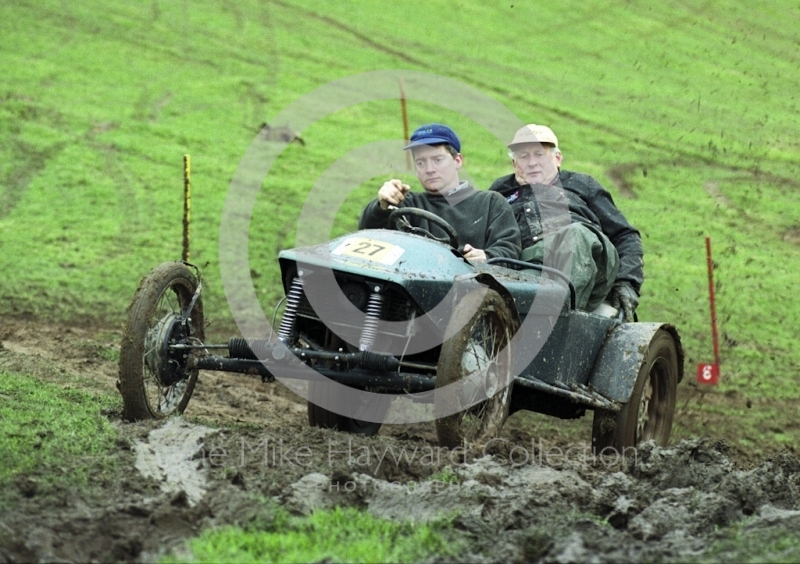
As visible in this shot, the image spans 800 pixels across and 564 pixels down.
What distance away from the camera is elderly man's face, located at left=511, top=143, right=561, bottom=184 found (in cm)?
820

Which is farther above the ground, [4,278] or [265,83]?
[265,83]

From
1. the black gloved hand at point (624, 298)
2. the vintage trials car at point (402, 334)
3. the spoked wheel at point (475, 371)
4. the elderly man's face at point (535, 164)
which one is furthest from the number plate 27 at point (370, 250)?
the black gloved hand at point (624, 298)

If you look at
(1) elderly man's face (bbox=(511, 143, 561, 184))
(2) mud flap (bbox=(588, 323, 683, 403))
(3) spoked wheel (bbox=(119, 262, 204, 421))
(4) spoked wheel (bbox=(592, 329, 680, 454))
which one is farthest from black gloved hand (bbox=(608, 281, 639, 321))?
(3) spoked wheel (bbox=(119, 262, 204, 421))

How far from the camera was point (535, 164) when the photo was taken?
820 cm

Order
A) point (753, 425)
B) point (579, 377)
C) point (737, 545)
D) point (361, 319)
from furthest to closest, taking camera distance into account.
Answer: point (753, 425) < point (579, 377) < point (361, 319) < point (737, 545)

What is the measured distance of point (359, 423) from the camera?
7.78 m

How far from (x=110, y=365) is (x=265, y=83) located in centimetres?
2074

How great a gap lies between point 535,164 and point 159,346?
3.29m

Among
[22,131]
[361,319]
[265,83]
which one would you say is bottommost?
[361,319]

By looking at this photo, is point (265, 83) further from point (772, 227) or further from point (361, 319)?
point (361, 319)

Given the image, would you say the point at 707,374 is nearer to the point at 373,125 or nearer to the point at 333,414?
the point at 333,414

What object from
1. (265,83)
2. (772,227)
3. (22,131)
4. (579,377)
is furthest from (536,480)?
(265,83)

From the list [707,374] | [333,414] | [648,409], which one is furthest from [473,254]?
[707,374]

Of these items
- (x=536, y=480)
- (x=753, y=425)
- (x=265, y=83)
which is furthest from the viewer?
(x=265, y=83)
